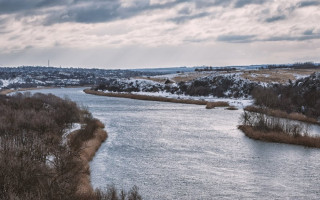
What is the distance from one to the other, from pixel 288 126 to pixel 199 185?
17083 mm

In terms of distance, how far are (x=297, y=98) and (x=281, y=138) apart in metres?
24.0

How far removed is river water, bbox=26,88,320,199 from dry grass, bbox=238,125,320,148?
829 mm

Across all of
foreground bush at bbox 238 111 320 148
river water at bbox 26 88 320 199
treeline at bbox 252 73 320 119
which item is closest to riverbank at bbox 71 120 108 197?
river water at bbox 26 88 320 199

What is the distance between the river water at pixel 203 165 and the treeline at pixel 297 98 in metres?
10.2

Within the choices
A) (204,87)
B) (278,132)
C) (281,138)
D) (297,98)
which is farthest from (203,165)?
(204,87)

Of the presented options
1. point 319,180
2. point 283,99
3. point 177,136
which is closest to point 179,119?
point 177,136

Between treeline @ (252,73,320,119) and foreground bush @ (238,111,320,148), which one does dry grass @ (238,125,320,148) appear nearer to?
foreground bush @ (238,111,320,148)

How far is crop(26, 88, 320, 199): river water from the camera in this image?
19.5 meters

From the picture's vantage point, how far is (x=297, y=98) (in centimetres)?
5397

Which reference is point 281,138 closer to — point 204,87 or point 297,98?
point 297,98

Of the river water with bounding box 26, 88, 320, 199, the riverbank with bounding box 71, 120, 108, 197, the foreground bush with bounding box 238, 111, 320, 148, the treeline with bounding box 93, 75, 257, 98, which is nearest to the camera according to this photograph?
Result: the riverbank with bounding box 71, 120, 108, 197

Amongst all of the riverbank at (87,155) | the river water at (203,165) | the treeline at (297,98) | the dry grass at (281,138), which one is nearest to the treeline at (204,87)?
the treeline at (297,98)

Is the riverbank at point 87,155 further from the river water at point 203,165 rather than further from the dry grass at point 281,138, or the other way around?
the dry grass at point 281,138

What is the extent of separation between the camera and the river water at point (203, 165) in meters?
19.5
